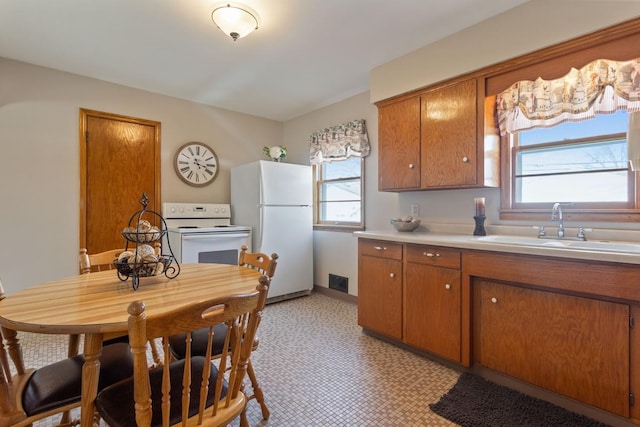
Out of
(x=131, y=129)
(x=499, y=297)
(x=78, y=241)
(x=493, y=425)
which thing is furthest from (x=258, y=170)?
(x=493, y=425)

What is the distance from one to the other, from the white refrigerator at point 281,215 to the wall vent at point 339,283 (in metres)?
0.27

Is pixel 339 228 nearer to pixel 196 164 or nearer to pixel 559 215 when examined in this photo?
pixel 196 164

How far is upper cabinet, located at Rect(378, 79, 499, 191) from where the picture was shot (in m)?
2.25

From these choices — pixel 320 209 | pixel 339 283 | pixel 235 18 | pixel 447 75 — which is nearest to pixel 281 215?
pixel 320 209

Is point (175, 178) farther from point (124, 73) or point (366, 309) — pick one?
point (366, 309)

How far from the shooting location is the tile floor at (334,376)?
164 cm

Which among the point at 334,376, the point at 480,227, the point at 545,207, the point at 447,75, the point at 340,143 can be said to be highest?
the point at 447,75

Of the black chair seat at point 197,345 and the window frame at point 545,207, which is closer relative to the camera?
the black chair seat at point 197,345

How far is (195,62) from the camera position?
2.83 metres

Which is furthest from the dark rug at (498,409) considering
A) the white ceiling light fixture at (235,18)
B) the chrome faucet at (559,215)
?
the white ceiling light fixture at (235,18)

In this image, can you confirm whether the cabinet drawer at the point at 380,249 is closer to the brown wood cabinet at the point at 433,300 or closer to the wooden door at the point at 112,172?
the brown wood cabinet at the point at 433,300

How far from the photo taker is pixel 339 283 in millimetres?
3742

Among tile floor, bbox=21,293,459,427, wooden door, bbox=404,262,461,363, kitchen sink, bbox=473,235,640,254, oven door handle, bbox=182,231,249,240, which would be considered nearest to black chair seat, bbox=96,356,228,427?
tile floor, bbox=21,293,459,427

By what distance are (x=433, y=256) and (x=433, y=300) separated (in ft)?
1.02
